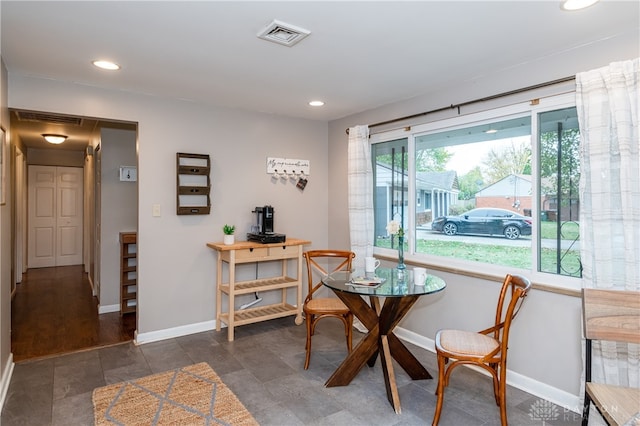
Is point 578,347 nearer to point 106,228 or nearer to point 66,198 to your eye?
point 106,228

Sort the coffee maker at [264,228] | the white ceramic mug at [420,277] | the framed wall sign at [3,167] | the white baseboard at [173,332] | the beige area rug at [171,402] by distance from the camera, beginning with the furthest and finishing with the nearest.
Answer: the coffee maker at [264,228], the white baseboard at [173,332], the white ceramic mug at [420,277], the framed wall sign at [3,167], the beige area rug at [171,402]

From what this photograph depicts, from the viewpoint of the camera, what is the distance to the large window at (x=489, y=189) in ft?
8.34

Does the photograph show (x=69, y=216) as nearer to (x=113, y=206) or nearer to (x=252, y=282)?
(x=113, y=206)

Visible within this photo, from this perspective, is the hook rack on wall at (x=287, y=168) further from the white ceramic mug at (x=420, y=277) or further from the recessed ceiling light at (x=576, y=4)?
the recessed ceiling light at (x=576, y=4)

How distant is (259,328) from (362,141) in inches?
87.2

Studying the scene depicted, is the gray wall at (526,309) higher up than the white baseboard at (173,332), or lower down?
higher up

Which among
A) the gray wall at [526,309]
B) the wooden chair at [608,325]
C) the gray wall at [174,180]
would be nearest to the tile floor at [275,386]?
the gray wall at [526,309]

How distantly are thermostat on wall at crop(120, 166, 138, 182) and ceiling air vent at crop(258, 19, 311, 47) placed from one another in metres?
3.05

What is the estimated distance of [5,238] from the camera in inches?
108

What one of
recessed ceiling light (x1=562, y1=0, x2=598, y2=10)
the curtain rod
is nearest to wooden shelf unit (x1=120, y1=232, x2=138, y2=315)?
the curtain rod

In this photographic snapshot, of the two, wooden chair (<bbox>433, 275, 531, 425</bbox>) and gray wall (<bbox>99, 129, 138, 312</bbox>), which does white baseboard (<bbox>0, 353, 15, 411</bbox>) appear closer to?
gray wall (<bbox>99, 129, 138, 312</bbox>)

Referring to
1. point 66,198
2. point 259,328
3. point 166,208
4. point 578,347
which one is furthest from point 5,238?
point 66,198

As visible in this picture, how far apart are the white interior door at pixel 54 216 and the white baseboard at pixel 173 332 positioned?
5.44 metres

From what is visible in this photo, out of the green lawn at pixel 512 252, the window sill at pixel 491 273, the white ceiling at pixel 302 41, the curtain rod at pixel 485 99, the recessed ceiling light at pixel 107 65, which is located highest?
the recessed ceiling light at pixel 107 65
